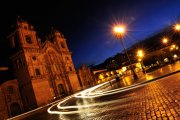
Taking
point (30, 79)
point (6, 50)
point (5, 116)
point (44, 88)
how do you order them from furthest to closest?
point (6, 50) → point (44, 88) → point (30, 79) → point (5, 116)

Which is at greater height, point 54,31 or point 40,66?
point 54,31

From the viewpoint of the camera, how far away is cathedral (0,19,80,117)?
44406 millimetres

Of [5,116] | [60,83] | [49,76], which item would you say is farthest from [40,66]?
[5,116]

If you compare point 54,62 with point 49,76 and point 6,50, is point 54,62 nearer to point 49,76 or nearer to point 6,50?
point 49,76

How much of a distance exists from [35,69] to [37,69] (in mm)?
966

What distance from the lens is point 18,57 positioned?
154 ft

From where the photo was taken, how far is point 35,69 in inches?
1858

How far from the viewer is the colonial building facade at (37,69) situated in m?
44.5

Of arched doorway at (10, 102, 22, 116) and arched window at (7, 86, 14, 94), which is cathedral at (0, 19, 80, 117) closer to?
arched doorway at (10, 102, 22, 116)

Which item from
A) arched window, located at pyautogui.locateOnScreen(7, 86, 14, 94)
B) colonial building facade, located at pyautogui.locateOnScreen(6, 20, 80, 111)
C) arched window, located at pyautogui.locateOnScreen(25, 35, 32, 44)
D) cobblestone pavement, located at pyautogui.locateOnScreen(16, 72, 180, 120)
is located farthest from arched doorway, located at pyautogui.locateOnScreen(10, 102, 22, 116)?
cobblestone pavement, located at pyautogui.locateOnScreen(16, 72, 180, 120)

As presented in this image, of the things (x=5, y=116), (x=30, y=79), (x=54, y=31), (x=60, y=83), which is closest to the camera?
(x=5, y=116)

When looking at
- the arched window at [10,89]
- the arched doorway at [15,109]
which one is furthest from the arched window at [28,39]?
the arched doorway at [15,109]

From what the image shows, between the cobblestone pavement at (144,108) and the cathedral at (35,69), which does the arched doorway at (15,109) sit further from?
the cobblestone pavement at (144,108)

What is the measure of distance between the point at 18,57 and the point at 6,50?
6.49 m
